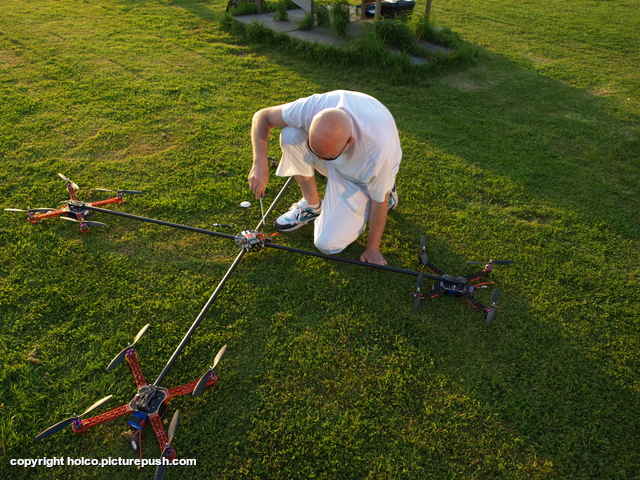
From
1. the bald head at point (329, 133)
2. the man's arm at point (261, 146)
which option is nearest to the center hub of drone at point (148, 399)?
the man's arm at point (261, 146)

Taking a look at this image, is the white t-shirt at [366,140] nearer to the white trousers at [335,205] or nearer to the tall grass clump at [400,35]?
the white trousers at [335,205]

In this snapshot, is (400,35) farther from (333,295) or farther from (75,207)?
(75,207)

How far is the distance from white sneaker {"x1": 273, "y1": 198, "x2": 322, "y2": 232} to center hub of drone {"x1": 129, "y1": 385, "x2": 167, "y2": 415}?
178 centimetres

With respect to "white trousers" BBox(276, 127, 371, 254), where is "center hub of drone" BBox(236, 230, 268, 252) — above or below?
below

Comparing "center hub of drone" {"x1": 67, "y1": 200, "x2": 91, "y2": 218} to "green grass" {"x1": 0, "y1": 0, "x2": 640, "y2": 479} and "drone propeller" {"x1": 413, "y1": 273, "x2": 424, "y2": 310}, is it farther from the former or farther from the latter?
"drone propeller" {"x1": 413, "y1": 273, "x2": 424, "y2": 310}

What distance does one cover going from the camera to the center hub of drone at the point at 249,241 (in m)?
3.31

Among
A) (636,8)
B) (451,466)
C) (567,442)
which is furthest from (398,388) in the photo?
(636,8)

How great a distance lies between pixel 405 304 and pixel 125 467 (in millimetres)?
2092

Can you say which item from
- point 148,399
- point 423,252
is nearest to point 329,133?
point 423,252

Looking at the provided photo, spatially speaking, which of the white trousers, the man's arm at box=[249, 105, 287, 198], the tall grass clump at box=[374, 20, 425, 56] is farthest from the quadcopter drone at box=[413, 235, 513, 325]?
the tall grass clump at box=[374, 20, 425, 56]

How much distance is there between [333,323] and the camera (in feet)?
9.79

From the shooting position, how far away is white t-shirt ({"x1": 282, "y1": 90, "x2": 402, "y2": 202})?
283 centimetres

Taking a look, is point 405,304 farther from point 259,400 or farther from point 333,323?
point 259,400

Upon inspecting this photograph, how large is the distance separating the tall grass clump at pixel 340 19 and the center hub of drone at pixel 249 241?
5.48m
